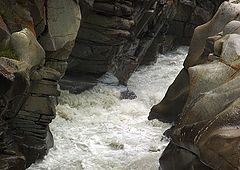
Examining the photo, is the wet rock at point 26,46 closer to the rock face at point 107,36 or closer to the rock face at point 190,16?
the rock face at point 107,36

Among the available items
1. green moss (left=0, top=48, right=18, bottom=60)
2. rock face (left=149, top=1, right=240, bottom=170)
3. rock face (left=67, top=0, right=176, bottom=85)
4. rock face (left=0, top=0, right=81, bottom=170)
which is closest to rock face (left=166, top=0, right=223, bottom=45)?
rock face (left=67, top=0, right=176, bottom=85)

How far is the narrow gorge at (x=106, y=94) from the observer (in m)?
7.34

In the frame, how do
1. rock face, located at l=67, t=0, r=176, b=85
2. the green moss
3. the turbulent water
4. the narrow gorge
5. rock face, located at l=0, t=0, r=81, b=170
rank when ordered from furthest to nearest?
rock face, located at l=67, t=0, r=176, b=85 < the turbulent water < the green moss < rock face, located at l=0, t=0, r=81, b=170 < the narrow gorge

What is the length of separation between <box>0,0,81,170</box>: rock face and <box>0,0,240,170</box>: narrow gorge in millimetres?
22

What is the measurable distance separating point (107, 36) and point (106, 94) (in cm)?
192

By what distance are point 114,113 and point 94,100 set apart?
1037 mm

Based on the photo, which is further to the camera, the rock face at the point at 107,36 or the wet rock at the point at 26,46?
the rock face at the point at 107,36

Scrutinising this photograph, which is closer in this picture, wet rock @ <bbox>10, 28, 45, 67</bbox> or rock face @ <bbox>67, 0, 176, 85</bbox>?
wet rock @ <bbox>10, 28, 45, 67</bbox>

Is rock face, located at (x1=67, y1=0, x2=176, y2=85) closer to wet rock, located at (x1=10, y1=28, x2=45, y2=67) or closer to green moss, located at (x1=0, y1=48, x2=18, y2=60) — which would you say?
wet rock, located at (x1=10, y1=28, x2=45, y2=67)

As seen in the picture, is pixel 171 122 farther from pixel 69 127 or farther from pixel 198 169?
pixel 198 169

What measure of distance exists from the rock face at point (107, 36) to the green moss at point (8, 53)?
477cm

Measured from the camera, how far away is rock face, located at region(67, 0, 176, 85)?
47.9ft

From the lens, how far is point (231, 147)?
604 centimetres

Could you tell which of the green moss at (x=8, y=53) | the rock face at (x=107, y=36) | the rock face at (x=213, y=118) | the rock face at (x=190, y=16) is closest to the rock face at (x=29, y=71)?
the green moss at (x=8, y=53)
